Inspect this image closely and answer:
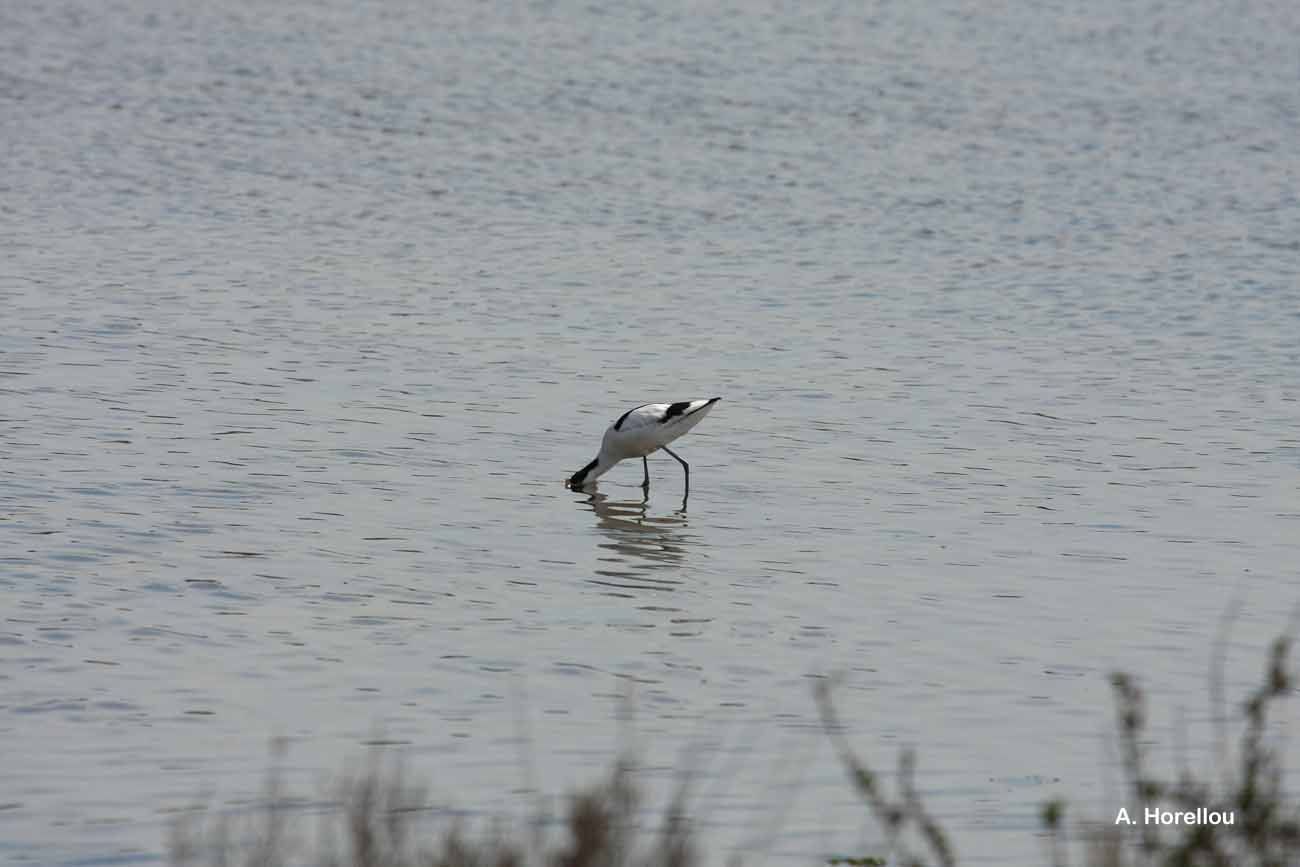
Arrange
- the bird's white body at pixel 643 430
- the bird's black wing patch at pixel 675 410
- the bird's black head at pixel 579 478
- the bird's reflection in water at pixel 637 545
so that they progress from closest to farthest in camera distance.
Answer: the bird's reflection in water at pixel 637 545 < the bird's black head at pixel 579 478 < the bird's white body at pixel 643 430 < the bird's black wing patch at pixel 675 410

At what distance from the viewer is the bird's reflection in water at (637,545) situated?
460 inches

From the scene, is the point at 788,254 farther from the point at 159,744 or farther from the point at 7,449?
the point at 159,744

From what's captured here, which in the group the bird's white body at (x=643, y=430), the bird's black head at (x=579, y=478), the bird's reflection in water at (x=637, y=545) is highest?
the bird's white body at (x=643, y=430)

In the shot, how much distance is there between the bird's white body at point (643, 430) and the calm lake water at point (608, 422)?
1.09 feet

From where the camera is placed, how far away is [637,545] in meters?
12.7

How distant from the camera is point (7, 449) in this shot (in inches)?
539

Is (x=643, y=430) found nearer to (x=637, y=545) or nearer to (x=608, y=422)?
(x=608, y=422)

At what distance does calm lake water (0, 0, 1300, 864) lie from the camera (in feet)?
28.5

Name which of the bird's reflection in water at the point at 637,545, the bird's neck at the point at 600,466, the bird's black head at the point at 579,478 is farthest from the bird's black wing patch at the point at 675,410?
the bird's black head at the point at 579,478

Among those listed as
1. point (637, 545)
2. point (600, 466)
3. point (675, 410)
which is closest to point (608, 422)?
point (675, 410)

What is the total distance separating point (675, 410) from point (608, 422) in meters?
1.41

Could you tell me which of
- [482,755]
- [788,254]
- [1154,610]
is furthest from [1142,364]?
[482,755]

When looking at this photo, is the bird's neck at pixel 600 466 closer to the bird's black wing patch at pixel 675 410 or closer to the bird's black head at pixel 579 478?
the bird's black head at pixel 579 478

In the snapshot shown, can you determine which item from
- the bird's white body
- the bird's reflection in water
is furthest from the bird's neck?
the bird's reflection in water
